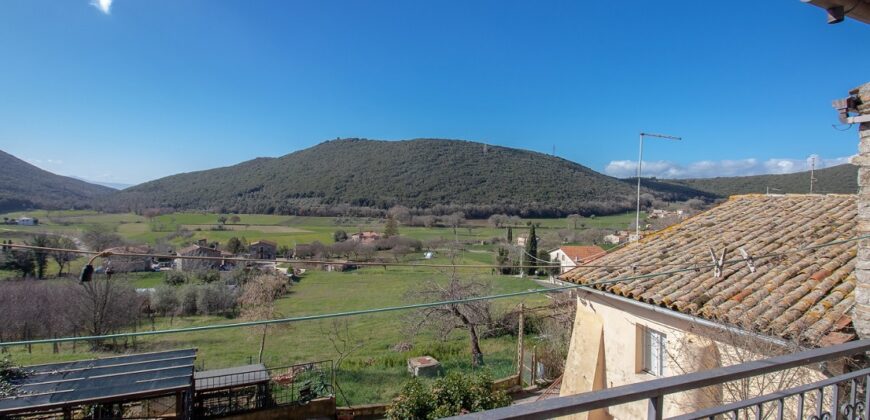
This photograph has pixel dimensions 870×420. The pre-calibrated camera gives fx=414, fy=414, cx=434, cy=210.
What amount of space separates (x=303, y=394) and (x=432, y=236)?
32.0m

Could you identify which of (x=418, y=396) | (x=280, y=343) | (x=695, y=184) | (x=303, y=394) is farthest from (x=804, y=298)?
(x=695, y=184)

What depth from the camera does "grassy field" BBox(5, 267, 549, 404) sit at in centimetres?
1550

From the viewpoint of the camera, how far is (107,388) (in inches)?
348

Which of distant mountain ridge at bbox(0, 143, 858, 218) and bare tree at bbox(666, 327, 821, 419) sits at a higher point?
distant mountain ridge at bbox(0, 143, 858, 218)

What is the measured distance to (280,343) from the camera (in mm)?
21875

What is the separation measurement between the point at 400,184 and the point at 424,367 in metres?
55.1

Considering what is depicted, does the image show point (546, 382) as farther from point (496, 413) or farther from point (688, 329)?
point (496, 413)

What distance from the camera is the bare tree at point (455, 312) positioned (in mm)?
16031

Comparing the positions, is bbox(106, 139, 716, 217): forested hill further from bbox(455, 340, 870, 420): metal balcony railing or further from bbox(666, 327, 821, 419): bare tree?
bbox(455, 340, 870, 420): metal balcony railing

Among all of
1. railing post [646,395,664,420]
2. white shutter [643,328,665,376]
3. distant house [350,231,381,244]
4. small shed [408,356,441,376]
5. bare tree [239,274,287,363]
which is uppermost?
railing post [646,395,664,420]

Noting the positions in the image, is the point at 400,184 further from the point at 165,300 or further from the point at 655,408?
the point at 655,408

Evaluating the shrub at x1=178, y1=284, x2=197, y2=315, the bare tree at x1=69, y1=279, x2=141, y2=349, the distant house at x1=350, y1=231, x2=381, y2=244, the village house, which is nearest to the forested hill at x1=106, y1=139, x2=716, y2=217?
the distant house at x1=350, y1=231, x2=381, y2=244

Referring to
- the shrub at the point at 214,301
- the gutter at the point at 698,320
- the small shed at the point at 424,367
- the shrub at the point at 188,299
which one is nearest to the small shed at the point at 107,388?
the small shed at the point at 424,367

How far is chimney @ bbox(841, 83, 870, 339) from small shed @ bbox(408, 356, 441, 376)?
12.9 meters
